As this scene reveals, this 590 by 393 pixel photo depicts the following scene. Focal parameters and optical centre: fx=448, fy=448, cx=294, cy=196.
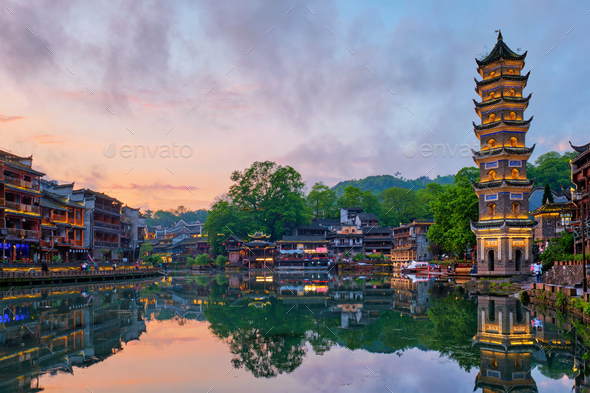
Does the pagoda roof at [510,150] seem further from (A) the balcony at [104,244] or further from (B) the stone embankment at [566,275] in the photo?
→ (A) the balcony at [104,244]

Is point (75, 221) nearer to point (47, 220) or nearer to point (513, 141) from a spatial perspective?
point (47, 220)

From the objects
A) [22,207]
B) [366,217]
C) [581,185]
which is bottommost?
[22,207]

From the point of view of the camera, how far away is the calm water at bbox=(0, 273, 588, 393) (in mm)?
10484

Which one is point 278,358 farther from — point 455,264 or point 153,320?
point 455,264

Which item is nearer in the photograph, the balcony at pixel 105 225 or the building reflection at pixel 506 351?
the building reflection at pixel 506 351

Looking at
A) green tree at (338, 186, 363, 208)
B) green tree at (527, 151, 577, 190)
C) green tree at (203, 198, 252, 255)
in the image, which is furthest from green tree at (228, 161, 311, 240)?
green tree at (527, 151, 577, 190)

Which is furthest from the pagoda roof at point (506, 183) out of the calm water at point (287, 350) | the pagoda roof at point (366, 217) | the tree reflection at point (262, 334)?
the pagoda roof at point (366, 217)

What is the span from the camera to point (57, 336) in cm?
1547

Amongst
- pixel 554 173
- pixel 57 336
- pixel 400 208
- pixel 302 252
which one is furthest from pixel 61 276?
pixel 554 173

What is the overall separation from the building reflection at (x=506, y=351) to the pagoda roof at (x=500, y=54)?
3299 centimetres

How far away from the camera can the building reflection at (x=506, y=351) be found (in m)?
10.5

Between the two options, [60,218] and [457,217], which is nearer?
[457,217]

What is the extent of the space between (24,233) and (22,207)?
9.24ft

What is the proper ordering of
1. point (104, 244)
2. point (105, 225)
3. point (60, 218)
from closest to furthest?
1. point (60, 218)
2. point (104, 244)
3. point (105, 225)
